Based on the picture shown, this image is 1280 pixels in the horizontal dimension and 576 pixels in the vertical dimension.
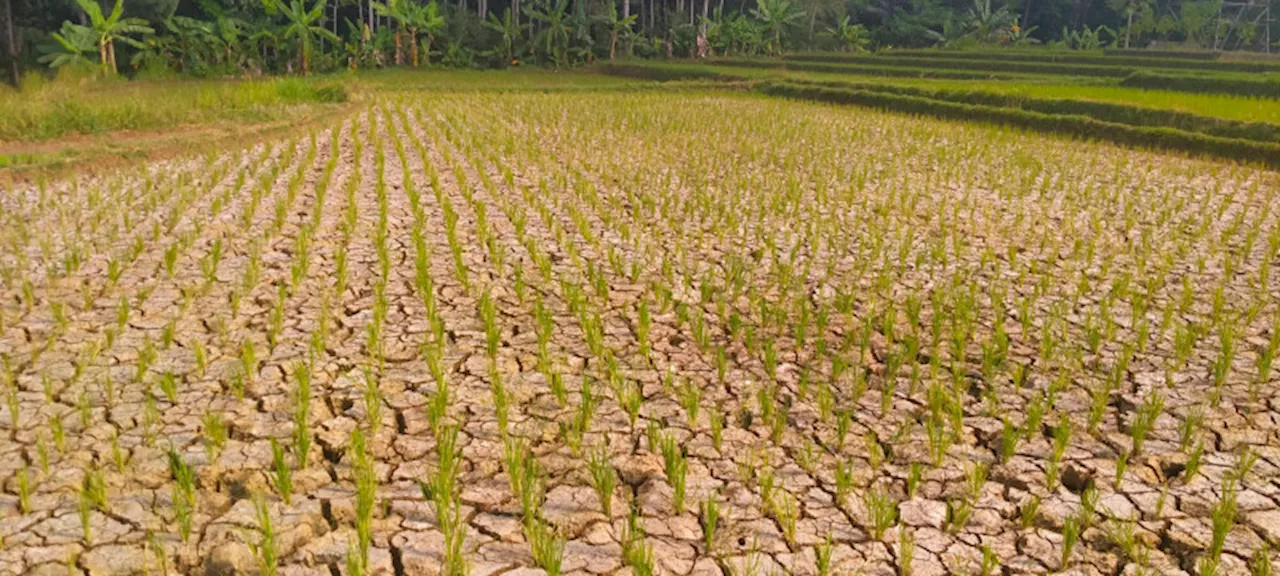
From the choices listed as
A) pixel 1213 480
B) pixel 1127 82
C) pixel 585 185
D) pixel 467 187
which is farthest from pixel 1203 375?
pixel 1127 82

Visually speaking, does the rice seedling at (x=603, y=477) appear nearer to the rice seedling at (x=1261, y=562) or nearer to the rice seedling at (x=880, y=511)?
the rice seedling at (x=880, y=511)

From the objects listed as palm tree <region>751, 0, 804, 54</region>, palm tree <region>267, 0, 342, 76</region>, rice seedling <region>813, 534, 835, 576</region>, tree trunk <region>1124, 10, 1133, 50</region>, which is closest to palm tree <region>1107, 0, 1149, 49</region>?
tree trunk <region>1124, 10, 1133, 50</region>

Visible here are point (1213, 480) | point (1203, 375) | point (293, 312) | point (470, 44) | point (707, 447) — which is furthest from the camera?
point (470, 44)

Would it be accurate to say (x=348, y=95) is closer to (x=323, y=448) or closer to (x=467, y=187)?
(x=467, y=187)

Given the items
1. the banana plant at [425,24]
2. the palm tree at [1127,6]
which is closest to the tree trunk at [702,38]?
the banana plant at [425,24]

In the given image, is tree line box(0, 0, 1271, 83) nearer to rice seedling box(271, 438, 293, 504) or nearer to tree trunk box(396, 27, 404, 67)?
tree trunk box(396, 27, 404, 67)

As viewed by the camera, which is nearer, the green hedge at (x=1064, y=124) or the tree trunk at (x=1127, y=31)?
the green hedge at (x=1064, y=124)
